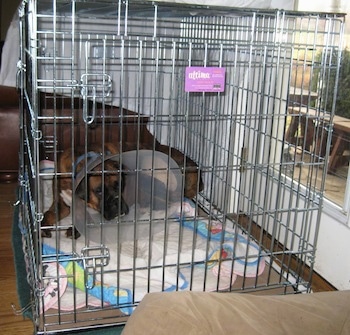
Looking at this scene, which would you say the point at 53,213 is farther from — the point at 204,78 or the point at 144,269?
the point at 204,78

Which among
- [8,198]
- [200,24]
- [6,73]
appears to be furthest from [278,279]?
[6,73]

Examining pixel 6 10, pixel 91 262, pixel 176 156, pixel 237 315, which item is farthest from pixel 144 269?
pixel 6 10

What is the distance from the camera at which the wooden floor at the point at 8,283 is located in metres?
1.66

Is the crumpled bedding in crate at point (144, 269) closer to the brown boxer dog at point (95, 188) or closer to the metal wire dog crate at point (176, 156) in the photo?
the metal wire dog crate at point (176, 156)

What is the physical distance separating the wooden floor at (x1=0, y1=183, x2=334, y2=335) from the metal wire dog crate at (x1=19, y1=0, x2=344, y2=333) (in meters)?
0.08

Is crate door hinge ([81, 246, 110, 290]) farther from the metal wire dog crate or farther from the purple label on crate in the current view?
the purple label on crate

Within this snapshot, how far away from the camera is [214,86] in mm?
1649

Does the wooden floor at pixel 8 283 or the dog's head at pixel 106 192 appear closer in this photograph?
the wooden floor at pixel 8 283

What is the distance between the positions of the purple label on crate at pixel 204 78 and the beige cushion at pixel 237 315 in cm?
67

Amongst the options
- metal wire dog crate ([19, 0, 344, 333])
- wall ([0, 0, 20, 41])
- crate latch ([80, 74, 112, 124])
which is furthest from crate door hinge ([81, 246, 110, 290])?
wall ([0, 0, 20, 41])

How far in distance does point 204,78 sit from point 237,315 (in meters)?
0.77

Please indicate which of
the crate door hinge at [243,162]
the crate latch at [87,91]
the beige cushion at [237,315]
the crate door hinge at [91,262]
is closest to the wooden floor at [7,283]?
the crate door hinge at [91,262]

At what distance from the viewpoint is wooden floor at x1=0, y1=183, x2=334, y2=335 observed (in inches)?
65.3

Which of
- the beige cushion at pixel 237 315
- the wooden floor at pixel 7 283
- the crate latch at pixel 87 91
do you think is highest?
the crate latch at pixel 87 91
